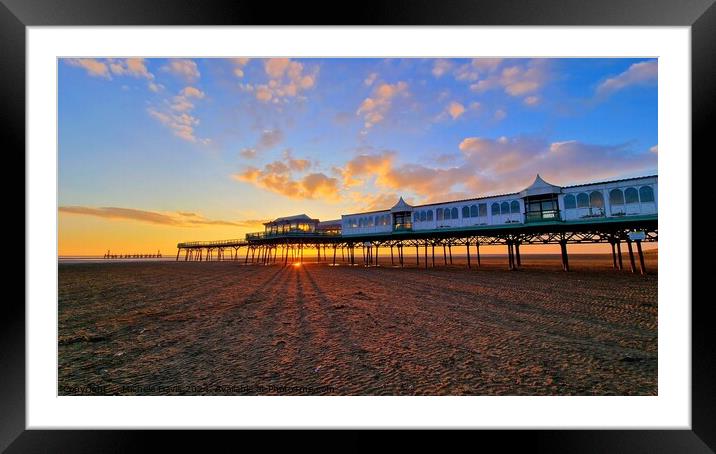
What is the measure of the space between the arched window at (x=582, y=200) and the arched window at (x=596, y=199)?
0.16 metres

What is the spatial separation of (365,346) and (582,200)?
15.7 meters

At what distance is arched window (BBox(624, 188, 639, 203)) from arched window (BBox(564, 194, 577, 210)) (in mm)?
2008

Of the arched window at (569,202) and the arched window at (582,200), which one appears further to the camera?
the arched window at (569,202)

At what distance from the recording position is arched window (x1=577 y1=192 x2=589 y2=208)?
14.9m

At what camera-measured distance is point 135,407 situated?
2555mm

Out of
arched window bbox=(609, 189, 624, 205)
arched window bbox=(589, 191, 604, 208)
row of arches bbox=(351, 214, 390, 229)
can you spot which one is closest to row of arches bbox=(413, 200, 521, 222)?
row of arches bbox=(351, 214, 390, 229)

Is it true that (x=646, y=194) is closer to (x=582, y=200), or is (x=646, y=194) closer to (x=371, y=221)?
(x=582, y=200)

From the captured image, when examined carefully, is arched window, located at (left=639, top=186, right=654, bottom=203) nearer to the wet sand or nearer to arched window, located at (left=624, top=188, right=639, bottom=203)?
arched window, located at (left=624, top=188, right=639, bottom=203)

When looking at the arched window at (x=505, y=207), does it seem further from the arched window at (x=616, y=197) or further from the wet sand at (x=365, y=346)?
the wet sand at (x=365, y=346)

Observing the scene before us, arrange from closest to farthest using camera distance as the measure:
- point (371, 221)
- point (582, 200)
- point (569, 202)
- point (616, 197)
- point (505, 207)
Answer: point (616, 197) → point (582, 200) → point (569, 202) → point (505, 207) → point (371, 221)

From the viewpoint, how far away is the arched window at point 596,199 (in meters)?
14.5

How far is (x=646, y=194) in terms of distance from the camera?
43.9ft

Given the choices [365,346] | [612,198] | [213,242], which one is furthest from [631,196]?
[213,242]
